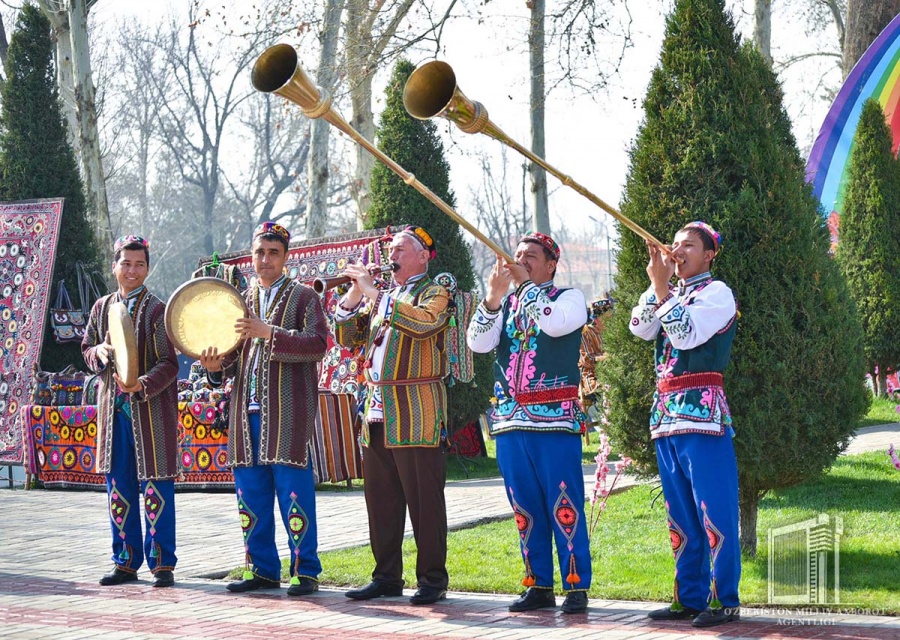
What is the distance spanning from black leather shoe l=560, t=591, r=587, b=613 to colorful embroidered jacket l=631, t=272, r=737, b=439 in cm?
87

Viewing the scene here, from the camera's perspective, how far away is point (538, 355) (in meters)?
6.25

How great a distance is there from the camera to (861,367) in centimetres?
731

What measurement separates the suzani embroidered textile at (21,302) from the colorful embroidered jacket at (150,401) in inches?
235

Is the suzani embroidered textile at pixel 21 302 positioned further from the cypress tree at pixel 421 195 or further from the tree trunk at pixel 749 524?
the tree trunk at pixel 749 524

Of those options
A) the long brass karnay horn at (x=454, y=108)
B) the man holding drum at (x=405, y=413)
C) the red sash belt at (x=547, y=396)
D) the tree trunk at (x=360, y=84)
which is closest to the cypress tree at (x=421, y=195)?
the tree trunk at (x=360, y=84)

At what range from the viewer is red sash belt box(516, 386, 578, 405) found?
620 cm

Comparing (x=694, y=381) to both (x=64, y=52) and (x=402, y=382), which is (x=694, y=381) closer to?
(x=402, y=382)

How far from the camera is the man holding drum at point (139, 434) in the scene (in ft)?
24.3

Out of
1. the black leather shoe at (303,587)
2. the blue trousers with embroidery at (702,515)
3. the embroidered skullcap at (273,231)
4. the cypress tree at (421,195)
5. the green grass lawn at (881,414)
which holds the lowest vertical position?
the black leather shoe at (303,587)

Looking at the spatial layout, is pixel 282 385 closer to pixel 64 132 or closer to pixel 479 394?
pixel 479 394

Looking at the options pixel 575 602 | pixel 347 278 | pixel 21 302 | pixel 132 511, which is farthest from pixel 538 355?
pixel 21 302

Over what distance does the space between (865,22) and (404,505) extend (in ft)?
38.8

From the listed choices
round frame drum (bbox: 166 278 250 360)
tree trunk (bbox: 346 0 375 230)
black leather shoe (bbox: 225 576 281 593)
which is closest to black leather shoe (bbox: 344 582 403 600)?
black leather shoe (bbox: 225 576 281 593)

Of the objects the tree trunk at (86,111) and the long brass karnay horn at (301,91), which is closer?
the long brass karnay horn at (301,91)
